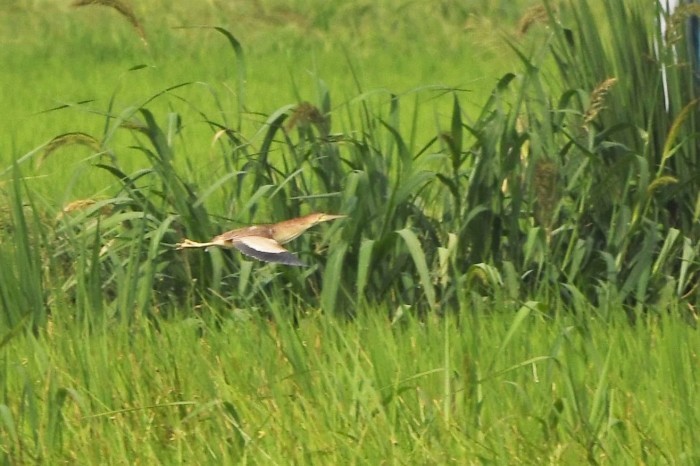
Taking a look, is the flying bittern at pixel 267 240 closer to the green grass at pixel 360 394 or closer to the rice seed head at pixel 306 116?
the green grass at pixel 360 394

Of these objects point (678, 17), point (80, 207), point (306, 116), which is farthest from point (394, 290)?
point (678, 17)

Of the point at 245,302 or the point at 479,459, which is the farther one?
the point at 245,302

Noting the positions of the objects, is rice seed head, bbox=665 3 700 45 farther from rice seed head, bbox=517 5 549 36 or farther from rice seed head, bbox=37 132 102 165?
rice seed head, bbox=37 132 102 165

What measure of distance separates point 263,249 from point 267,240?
1.8 inches

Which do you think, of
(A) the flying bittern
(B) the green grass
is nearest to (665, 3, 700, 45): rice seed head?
(B) the green grass

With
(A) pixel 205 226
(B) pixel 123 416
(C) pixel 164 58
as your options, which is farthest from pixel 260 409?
(C) pixel 164 58

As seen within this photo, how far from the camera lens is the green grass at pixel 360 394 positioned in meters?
2.32

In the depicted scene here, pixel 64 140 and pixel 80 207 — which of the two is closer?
pixel 64 140

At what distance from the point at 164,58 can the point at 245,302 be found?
6.60 meters

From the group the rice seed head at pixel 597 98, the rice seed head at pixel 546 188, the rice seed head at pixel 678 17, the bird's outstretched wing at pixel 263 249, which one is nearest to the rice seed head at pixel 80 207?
the bird's outstretched wing at pixel 263 249

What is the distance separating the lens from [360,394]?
2.46m

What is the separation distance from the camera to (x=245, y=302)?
3.14 m

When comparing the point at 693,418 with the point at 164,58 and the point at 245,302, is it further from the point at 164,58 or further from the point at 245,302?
the point at 164,58

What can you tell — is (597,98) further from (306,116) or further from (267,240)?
(267,240)
